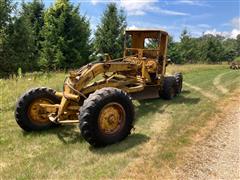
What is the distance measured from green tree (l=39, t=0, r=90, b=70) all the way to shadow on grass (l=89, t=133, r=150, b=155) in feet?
63.0

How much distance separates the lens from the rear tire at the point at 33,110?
7.58m

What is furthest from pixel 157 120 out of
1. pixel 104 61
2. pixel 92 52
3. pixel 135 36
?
pixel 92 52

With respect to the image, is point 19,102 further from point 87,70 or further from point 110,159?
point 110,159

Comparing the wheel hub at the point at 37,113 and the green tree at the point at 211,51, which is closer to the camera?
the wheel hub at the point at 37,113

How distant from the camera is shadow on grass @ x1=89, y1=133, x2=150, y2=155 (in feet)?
20.7

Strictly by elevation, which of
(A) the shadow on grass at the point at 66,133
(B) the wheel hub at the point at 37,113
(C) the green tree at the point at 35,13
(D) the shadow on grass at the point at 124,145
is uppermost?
(C) the green tree at the point at 35,13

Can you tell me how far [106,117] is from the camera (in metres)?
6.66

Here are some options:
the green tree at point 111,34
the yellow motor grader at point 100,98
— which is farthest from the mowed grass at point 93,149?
the green tree at point 111,34

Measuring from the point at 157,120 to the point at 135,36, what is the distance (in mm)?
4541

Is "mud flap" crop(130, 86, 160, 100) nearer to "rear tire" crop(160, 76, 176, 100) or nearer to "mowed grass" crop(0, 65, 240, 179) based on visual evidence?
"rear tire" crop(160, 76, 176, 100)

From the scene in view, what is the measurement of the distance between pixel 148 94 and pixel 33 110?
4.50m

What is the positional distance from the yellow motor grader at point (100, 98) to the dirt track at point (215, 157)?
5.11ft

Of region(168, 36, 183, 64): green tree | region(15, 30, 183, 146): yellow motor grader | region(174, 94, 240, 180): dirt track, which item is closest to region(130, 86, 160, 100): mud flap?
region(15, 30, 183, 146): yellow motor grader

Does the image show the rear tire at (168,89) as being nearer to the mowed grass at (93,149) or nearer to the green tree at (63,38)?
the mowed grass at (93,149)
